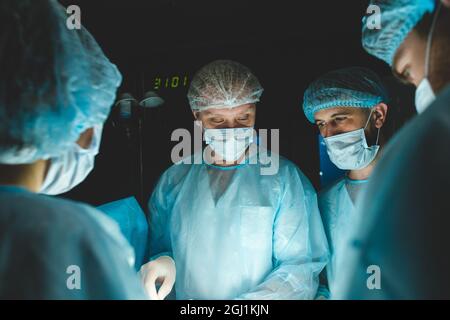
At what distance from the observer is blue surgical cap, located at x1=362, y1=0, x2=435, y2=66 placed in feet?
3.78

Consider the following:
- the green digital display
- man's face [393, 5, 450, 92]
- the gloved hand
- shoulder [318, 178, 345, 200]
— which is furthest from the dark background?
man's face [393, 5, 450, 92]

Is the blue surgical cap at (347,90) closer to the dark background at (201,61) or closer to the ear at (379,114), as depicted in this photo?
the ear at (379,114)

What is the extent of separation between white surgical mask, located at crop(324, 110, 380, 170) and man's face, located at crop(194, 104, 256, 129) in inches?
→ 16.9

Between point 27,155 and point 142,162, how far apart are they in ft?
5.65

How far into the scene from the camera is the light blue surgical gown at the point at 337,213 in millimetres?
2225

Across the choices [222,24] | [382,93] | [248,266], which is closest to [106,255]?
[248,266]

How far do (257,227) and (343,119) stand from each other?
0.72m

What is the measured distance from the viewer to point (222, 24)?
8.61 feet

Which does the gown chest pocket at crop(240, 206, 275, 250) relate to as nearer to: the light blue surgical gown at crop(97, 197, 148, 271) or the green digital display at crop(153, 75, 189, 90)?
the light blue surgical gown at crop(97, 197, 148, 271)

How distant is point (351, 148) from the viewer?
2.15 metres

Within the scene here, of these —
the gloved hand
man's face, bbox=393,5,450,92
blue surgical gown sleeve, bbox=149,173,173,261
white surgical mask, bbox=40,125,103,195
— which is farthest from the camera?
blue surgical gown sleeve, bbox=149,173,173,261

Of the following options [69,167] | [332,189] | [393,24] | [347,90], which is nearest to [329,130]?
[347,90]

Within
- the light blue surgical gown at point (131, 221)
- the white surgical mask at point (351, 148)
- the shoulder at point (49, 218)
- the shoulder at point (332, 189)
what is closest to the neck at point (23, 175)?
the shoulder at point (49, 218)

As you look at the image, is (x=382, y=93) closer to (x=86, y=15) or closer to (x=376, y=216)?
(x=376, y=216)
